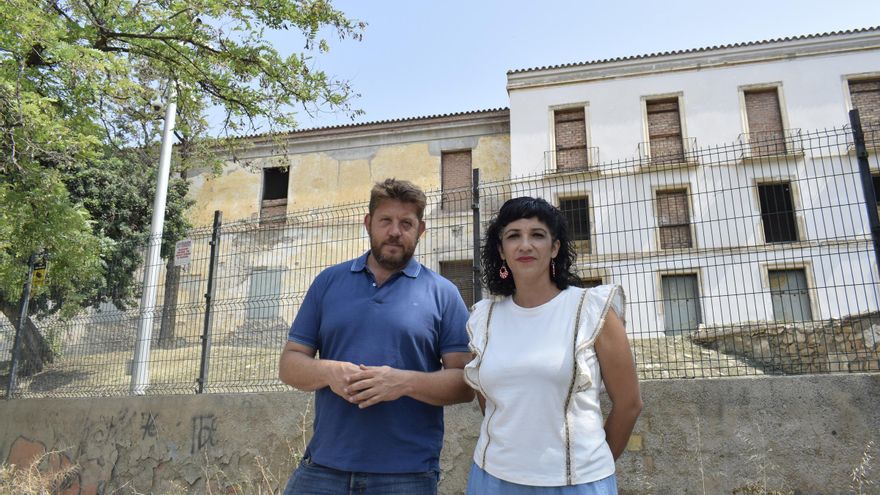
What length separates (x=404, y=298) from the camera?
229 centimetres

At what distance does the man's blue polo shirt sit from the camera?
6.93 feet

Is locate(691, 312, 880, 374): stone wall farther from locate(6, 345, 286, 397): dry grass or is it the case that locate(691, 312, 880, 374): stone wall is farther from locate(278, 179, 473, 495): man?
locate(6, 345, 286, 397): dry grass

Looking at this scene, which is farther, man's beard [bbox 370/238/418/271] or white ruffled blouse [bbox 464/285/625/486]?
man's beard [bbox 370/238/418/271]

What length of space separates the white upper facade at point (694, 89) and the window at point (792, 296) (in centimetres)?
1173

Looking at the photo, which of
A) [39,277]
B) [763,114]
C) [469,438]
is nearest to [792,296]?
[469,438]

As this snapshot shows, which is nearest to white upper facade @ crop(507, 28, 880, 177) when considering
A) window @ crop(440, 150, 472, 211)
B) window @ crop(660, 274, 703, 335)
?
window @ crop(440, 150, 472, 211)

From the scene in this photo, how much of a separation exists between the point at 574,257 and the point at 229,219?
1909 centimetres

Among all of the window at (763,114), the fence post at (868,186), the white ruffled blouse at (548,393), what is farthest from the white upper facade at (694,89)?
the white ruffled blouse at (548,393)

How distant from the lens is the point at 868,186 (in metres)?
4.00

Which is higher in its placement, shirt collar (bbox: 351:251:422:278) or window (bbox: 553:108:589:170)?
window (bbox: 553:108:589:170)

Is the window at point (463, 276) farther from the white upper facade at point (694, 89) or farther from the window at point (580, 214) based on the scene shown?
the white upper facade at point (694, 89)

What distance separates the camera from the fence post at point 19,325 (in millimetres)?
6453

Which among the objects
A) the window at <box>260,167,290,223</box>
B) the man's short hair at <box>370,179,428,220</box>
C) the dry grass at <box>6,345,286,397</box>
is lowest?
the dry grass at <box>6,345,286,397</box>

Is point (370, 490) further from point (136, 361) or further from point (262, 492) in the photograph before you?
point (136, 361)
